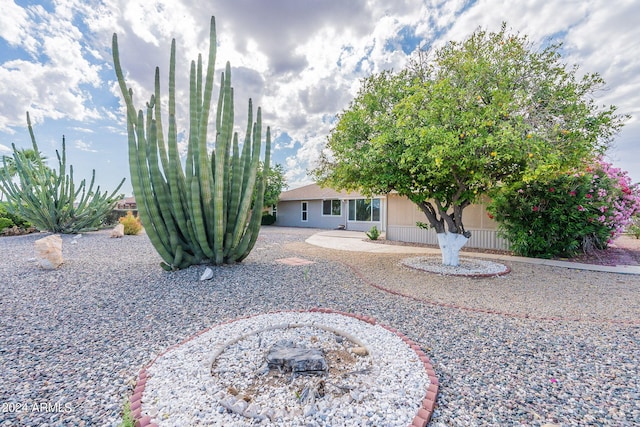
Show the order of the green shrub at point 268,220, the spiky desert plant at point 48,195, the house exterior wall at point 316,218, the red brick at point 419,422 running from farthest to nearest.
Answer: the green shrub at point 268,220, the house exterior wall at point 316,218, the spiky desert plant at point 48,195, the red brick at point 419,422

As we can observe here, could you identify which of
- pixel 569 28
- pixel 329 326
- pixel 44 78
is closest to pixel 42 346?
pixel 329 326

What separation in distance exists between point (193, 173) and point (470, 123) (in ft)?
18.5

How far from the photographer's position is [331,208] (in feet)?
67.7

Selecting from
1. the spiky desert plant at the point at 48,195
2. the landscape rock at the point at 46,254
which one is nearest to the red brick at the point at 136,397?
the landscape rock at the point at 46,254

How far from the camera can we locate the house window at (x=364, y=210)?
17.8m

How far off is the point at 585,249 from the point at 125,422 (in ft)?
39.4

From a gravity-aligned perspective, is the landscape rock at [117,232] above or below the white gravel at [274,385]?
above

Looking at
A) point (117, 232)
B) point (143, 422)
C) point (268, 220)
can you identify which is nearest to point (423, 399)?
point (143, 422)

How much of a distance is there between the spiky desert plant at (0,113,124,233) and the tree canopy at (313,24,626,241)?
12161 mm

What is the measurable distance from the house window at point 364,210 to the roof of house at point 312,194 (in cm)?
58

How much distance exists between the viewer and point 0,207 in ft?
47.4

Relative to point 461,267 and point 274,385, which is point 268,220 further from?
point 274,385

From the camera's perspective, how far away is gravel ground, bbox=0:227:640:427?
2.23 metres

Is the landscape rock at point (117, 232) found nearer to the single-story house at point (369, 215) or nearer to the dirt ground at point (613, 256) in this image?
the single-story house at point (369, 215)
